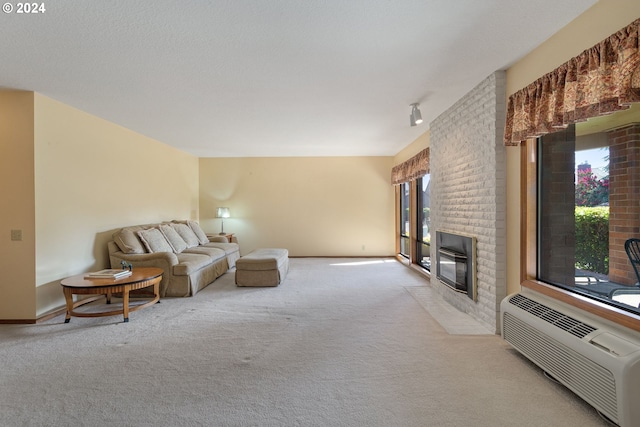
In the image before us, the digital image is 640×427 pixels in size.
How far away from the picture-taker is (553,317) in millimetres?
2049

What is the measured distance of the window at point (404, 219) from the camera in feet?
21.7

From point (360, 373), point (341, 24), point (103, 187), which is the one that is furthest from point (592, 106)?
point (103, 187)

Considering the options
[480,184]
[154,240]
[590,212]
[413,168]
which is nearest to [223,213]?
[154,240]

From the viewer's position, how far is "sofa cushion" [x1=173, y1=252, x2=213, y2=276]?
13.5 ft

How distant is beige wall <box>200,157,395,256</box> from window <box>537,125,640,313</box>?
481cm

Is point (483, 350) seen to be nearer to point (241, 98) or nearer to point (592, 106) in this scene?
point (592, 106)

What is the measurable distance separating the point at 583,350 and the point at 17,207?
16.7 feet

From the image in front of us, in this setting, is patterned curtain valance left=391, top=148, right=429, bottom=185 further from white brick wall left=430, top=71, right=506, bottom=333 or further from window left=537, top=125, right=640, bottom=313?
window left=537, top=125, right=640, bottom=313

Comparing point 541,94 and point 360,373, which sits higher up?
point 541,94

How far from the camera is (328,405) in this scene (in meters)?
1.85

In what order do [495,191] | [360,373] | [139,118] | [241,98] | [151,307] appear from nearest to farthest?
[360,373] → [495,191] → [241,98] → [151,307] → [139,118]

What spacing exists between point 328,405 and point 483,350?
1503mm

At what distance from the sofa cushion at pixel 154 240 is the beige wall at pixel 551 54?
4621mm

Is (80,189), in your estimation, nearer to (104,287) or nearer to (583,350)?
(104,287)
